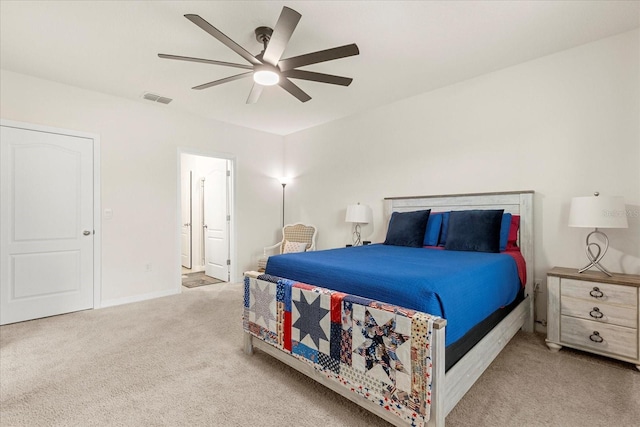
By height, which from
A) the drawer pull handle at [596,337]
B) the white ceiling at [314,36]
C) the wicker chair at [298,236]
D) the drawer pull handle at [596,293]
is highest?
the white ceiling at [314,36]

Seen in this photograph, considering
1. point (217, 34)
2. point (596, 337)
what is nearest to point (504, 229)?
point (596, 337)

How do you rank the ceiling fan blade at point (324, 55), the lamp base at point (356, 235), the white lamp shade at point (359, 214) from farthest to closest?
the lamp base at point (356, 235), the white lamp shade at point (359, 214), the ceiling fan blade at point (324, 55)

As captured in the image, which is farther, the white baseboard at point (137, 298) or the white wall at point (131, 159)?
the white baseboard at point (137, 298)

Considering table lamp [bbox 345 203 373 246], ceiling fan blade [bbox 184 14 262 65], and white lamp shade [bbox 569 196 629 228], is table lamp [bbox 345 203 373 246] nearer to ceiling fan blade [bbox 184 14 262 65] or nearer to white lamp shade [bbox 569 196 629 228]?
white lamp shade [bbox 569 196 629 228]

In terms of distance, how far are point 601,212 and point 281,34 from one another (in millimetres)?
2602

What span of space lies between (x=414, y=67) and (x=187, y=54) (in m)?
2.16

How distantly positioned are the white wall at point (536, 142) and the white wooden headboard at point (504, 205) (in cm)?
9

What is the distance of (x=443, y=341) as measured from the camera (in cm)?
137

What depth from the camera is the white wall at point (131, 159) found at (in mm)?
3316

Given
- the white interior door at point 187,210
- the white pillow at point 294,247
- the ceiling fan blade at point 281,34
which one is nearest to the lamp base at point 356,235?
the white pillow at point 294,247

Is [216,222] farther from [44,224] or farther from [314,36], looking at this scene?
[314,36]

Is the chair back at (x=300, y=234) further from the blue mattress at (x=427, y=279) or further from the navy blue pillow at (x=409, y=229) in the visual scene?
the blue mattress at (x=427, y=279)

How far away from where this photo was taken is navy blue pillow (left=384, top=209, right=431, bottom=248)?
10.6 feet

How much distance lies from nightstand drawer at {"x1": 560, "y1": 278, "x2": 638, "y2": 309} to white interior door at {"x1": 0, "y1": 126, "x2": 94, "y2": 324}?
478 centimetres
